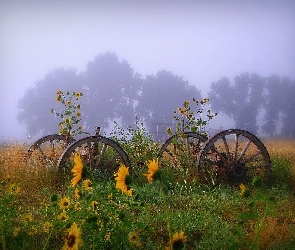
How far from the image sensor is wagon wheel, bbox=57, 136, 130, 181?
5719 millimetres

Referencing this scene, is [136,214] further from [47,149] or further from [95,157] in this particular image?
[47,149]


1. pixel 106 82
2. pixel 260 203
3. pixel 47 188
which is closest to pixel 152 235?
pixel 260 203

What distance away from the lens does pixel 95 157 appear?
6.16 metres

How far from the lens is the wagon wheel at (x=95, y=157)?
18.8 ft

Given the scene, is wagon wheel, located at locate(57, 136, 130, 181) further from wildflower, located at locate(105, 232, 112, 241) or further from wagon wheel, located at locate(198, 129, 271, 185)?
wildflower, located at locate(105, 232, 112, 241)

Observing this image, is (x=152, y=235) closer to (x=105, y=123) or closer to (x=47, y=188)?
(x=47, y=188)

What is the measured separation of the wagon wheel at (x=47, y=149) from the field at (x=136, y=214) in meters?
0.21

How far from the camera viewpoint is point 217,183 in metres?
6.13

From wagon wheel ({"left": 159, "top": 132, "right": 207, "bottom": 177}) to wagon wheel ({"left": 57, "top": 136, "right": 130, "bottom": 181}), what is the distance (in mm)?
825

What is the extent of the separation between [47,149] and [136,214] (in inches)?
151

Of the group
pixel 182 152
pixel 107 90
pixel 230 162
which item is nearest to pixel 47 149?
pixel 182 152

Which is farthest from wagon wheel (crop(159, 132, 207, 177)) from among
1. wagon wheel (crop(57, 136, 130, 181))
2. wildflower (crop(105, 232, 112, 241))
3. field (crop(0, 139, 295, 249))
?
wildflower (crop(105, 232, 112, 241))

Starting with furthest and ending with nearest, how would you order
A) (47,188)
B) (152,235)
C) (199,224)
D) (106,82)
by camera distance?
(106,82) → (47,188) → (199,224) → (152,235)

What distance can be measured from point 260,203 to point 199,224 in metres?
1.49
